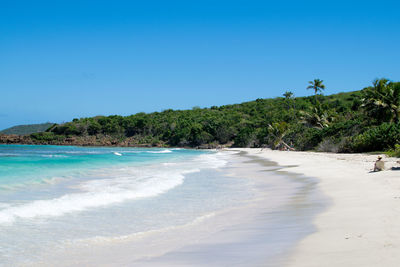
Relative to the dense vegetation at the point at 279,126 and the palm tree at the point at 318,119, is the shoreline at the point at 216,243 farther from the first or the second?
the palm tree at the point at 318,119

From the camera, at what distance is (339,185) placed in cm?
1030

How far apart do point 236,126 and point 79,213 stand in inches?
2949

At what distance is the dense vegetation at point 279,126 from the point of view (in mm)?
33875

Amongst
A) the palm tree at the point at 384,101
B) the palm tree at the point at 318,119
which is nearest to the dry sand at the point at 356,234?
the palm tree at the point at 384,101

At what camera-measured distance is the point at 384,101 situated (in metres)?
34.3

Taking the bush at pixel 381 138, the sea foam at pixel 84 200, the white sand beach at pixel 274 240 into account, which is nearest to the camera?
the white sand beach at pixel 274 240

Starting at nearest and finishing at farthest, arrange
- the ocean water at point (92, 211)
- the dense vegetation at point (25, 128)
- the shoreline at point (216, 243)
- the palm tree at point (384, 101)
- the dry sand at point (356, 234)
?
the dry sand at point (356, 234) < the shoreline at point (216, 243) < the ocean water at point (92, 211) < the palm tree at point (384, 101) < the dense vegetation at point (25, 128)

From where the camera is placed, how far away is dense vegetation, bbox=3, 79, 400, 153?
33875mm

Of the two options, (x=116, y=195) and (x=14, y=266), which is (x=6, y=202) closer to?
(x=116, y=195)

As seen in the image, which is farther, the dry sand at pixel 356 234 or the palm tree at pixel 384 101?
the palm tree at pixel 384 101

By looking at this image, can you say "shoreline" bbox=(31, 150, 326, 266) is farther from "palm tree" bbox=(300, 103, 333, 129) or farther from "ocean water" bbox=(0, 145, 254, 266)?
"palm tree" bbox=(300, 103, 333, 129)

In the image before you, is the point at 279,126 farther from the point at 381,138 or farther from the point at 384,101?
the point at 381,138

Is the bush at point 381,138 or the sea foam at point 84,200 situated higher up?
the bush at point 381,138

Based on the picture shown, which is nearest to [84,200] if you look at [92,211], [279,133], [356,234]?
[92,211]
